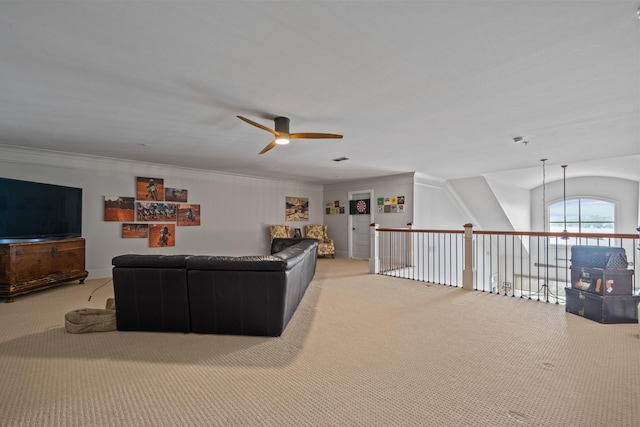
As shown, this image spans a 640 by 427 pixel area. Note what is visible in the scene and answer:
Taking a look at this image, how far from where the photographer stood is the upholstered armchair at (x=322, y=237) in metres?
9.26

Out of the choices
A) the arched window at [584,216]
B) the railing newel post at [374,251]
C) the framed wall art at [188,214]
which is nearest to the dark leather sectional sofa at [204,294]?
the railing newel post at [374,251]

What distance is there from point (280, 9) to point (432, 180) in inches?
309

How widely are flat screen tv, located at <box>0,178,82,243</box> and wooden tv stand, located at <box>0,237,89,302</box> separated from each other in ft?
0.82

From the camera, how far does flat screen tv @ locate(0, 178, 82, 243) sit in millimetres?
4672

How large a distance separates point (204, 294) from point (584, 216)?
12012 mm

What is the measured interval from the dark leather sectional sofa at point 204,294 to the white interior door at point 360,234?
6.32 metres

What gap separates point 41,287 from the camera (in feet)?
15.7

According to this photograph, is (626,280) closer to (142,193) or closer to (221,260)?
(221,260)

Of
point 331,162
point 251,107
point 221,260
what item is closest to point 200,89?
point 251,107

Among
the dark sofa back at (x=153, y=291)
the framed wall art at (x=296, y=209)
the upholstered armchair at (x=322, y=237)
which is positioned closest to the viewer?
the dark sofa back at (x=153, y=291)

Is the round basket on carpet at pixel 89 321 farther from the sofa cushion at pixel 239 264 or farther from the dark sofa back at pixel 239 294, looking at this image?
the sofa cushion at pixel 239 264

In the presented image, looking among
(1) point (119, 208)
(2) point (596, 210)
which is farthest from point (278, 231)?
(2) point (596, 210)

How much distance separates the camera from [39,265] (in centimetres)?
483

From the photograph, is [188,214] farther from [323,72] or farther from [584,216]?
[584,216]
